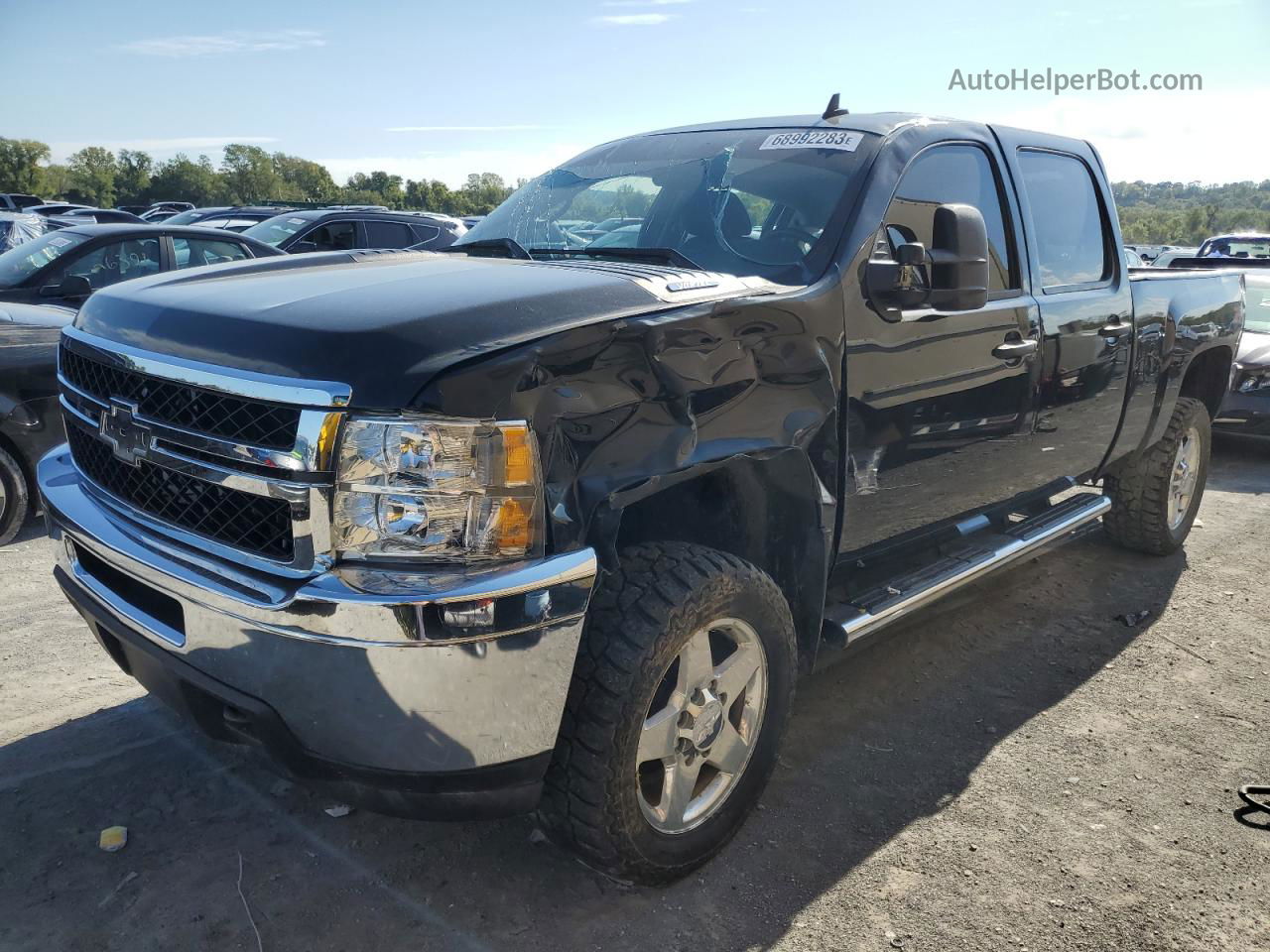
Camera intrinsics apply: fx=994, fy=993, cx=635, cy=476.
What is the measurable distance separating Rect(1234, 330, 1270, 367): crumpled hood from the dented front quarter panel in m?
7.08

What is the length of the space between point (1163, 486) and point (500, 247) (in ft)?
12.6

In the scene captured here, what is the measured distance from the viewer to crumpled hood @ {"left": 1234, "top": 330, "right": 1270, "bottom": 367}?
8.34 meters

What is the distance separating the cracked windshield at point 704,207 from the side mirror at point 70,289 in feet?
12.9

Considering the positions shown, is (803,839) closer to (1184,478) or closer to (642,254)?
(642,254)

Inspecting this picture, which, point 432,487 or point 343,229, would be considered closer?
point 432,487

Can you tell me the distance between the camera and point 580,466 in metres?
2.17

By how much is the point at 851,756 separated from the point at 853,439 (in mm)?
1128

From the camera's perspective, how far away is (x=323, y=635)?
1.97 metres

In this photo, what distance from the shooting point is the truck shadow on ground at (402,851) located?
2.43m

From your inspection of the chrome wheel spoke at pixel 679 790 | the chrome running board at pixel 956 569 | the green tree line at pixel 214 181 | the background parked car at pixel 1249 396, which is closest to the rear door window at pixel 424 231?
the background parked car at pixel 1249 396

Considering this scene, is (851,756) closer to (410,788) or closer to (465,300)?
(410,788)

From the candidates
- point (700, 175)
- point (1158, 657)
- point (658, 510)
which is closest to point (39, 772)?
point (658, 510)

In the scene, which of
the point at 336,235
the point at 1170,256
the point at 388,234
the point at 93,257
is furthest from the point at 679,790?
the point at 1170,256

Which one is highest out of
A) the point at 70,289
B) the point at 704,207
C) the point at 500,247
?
the point at 704,207
